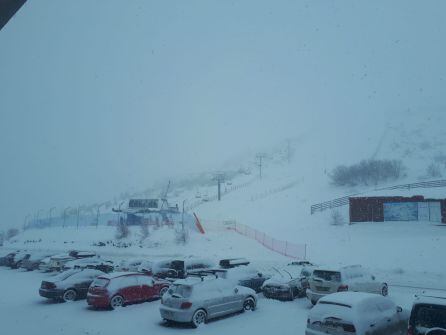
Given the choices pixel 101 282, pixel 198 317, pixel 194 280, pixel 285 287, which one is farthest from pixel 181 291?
pixel 285 287

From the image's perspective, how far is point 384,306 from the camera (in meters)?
10.8

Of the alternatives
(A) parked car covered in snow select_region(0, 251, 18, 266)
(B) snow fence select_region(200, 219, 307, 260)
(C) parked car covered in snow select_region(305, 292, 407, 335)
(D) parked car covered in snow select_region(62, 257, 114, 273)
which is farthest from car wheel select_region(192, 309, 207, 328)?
(A) parked car covered in snow select_region(0, 251, 18, 266)

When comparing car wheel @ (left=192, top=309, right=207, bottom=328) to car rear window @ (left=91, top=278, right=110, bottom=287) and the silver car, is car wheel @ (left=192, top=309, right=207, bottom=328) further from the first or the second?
car rear window @ (left=91, top=278, right=110, bottom=287)

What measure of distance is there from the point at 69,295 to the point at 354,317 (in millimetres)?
13368

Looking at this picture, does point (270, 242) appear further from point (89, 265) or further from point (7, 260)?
point (7, 260)

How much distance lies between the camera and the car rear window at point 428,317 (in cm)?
808

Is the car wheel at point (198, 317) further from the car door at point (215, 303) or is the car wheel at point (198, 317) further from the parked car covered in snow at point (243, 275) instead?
the parked car covered in snow at point (243, 275)

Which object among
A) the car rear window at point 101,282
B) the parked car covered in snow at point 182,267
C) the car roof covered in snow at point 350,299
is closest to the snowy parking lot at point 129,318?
the car rear window at point 101,282

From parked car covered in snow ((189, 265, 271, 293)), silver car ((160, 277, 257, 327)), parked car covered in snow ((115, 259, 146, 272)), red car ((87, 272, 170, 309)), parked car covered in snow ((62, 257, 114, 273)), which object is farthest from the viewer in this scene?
parked car covered in snow ((62, 257, 114, 273))

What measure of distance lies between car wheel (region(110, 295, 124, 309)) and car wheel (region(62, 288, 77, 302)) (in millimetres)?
3158

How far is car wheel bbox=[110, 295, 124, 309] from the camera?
15844mm

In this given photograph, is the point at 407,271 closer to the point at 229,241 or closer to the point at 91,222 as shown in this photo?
the point at 229,241

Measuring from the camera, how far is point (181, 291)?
13523mm

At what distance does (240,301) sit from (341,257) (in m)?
16.0
